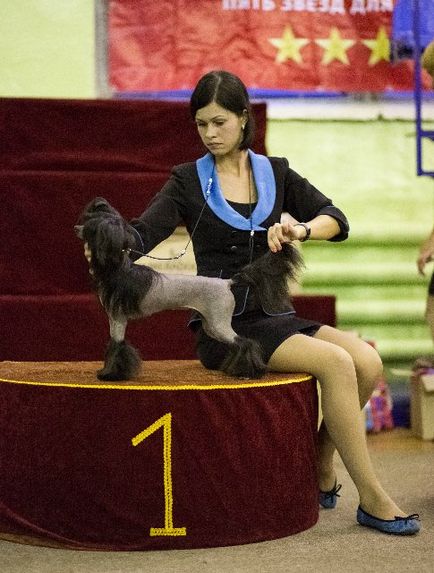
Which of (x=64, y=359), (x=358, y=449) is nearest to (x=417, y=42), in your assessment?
(x=64, y=359)

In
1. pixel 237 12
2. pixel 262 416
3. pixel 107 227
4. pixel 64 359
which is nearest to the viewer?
pixel 107 227

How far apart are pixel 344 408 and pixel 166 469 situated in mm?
422

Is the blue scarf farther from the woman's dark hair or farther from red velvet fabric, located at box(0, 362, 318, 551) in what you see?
red velvet fabric, located at box(0, 362, 318, 551)

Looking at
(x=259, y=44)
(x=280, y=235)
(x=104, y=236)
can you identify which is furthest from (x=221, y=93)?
(x=259, y=44)

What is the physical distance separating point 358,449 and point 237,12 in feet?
7.51

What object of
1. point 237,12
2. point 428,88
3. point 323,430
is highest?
point 237,12

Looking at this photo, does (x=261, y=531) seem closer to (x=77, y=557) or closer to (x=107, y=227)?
(x=77, y=557)

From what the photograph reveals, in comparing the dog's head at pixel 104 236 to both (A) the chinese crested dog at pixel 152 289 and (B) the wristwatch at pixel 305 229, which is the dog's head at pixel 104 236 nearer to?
(A) the chinese crested dog at pixel 152 289

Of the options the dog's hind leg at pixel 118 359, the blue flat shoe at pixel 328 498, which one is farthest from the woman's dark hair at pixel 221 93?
the blue flat shoe at pixel 328 498

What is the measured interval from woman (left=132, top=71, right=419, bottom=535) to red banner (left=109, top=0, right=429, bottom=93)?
169 cm

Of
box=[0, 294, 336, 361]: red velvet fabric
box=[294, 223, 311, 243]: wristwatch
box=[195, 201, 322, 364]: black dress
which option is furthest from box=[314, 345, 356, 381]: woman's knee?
box=[0, 294, 336, 361]: red velvet fabric

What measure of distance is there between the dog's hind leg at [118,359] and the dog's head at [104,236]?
0.47ft

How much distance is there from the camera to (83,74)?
3.98m

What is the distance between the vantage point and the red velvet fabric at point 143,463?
210 cm
